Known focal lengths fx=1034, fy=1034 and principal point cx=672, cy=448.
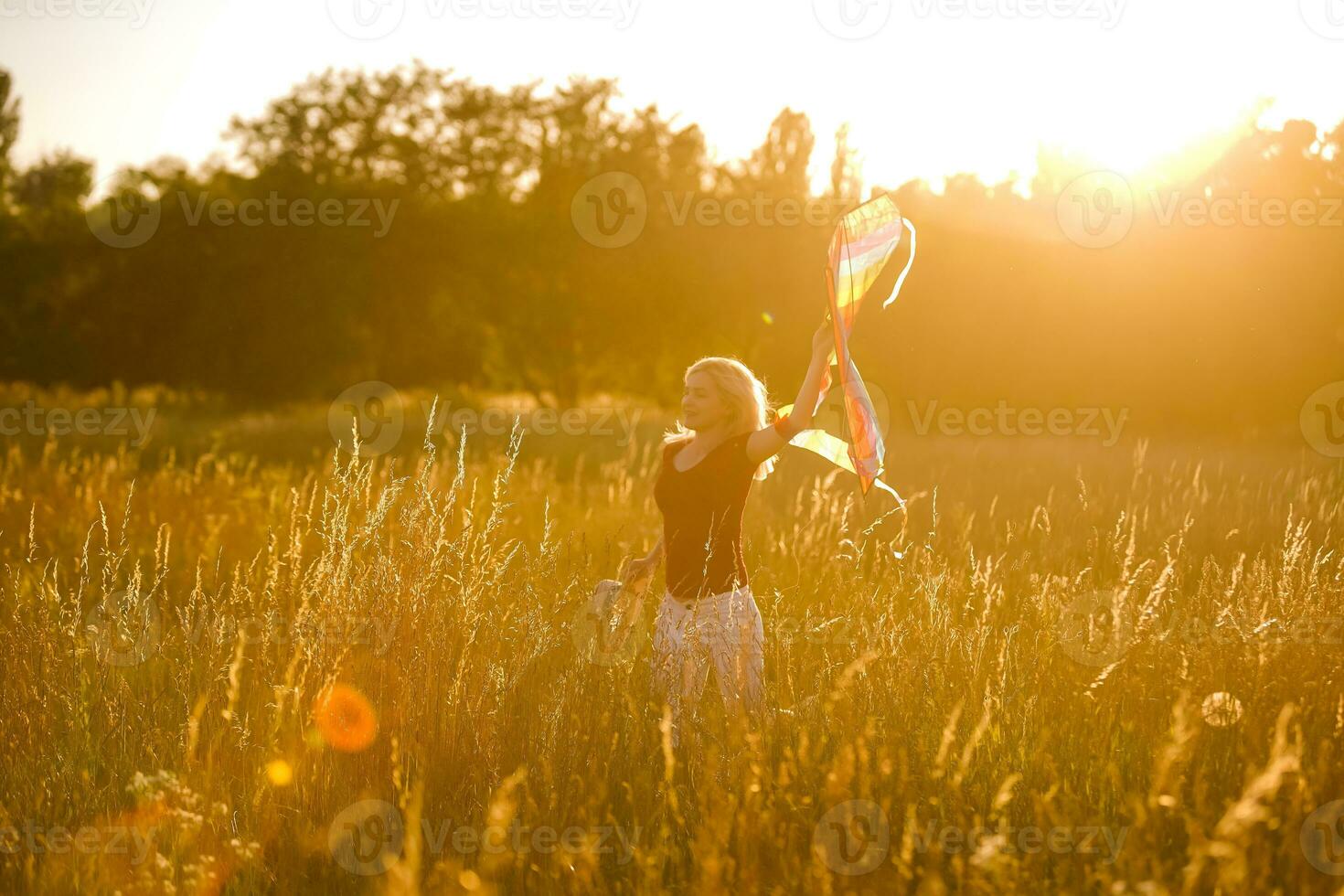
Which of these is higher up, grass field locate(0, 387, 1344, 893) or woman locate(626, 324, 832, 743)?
woman locate(626, 324, 832, 743)

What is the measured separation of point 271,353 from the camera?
26906mm

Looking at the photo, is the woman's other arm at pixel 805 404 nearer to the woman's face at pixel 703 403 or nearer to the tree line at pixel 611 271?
the woman's face at pixel 703 403

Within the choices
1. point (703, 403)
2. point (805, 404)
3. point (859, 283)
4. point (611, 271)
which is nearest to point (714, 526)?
point (703, 403)

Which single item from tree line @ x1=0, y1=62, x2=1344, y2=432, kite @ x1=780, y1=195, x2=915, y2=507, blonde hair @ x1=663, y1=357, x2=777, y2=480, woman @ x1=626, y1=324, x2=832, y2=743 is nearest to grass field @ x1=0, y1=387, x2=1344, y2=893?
woman @ x1=626, y1=324, x2=832, y2=743

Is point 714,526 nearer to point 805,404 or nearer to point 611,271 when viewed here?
point 805,404

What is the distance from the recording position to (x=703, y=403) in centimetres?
401

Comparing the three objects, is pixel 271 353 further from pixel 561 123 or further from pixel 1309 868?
pixel 1309 868

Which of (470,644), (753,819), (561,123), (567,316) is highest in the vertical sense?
(561,123)

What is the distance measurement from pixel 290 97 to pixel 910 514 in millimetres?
32351

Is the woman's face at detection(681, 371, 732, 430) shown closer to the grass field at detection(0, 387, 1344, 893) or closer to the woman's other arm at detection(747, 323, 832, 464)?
the woman's other arm at detection(747, 323, 832, 464)

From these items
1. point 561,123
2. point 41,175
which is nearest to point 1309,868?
A: point 561,123

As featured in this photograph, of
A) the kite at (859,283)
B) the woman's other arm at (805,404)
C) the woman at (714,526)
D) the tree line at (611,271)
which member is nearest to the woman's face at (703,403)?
the woman at (714,526)

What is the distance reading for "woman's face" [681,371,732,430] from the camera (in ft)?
13.1

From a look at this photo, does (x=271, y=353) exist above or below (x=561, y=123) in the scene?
below
